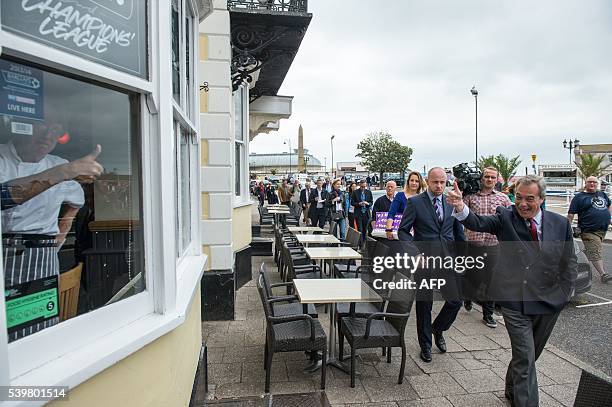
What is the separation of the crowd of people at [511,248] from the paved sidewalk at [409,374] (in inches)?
9.7

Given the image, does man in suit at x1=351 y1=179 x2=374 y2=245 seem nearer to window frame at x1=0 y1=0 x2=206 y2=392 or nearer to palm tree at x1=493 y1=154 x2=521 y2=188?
window frame at x1=0 y1=0 x2=206 y2=392

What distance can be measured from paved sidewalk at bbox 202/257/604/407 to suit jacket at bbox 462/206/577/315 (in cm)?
96

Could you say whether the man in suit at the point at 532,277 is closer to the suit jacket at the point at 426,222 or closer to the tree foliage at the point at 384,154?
the suit jacket at the point at 426,222

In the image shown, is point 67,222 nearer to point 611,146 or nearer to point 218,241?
point 218,241

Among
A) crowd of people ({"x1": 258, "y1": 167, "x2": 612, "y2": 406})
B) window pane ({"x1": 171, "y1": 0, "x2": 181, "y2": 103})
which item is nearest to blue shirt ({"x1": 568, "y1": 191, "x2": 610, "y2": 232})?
crowd of people ({"x1": 258, "y1": 167, "x2": 612, "y2": 406})

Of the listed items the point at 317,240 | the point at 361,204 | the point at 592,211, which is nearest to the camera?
the point at 592,211

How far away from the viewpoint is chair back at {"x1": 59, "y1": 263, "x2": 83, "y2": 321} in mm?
1408

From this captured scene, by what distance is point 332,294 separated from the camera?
11.2 feet

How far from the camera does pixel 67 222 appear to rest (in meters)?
1.50

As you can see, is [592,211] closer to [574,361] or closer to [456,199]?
[574,361]

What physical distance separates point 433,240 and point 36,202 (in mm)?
3453

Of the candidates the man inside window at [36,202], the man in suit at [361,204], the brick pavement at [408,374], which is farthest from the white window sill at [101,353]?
the man in suit at [361,204]

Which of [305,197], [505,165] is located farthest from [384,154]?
[305,197]

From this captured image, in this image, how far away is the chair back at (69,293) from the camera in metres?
1.41
